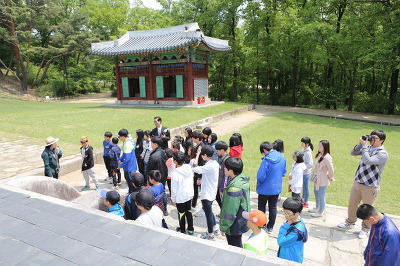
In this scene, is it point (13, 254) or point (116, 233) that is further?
point (116, 233)

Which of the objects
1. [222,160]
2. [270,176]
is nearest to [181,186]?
[222,160]

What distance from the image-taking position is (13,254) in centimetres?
239

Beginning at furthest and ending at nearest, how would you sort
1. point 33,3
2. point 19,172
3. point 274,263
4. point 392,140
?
point 33,3 → point 392,140 → point 19,172 → point 274,263

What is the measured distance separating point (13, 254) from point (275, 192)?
355cm

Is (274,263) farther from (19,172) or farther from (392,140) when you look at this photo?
(392,140)

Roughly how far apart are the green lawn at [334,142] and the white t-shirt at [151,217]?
3793 millimetres

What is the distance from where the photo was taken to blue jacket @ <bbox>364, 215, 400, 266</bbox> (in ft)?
8.48

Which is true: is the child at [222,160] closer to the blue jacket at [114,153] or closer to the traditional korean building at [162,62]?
the blue jacket at [114,153]

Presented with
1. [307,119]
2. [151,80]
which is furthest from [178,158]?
[151,80]

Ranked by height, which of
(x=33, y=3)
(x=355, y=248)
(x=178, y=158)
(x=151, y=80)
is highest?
(x=33, y=3)

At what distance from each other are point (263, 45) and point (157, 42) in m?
10.4

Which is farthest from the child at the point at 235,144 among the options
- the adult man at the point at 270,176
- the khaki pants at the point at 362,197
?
the khaki pants at the point at 362,197

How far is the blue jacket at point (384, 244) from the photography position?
2.59 m

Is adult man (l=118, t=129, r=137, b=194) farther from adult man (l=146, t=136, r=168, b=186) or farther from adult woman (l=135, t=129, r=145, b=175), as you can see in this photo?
adult man (l=146, t=136, r=168, b=186)
